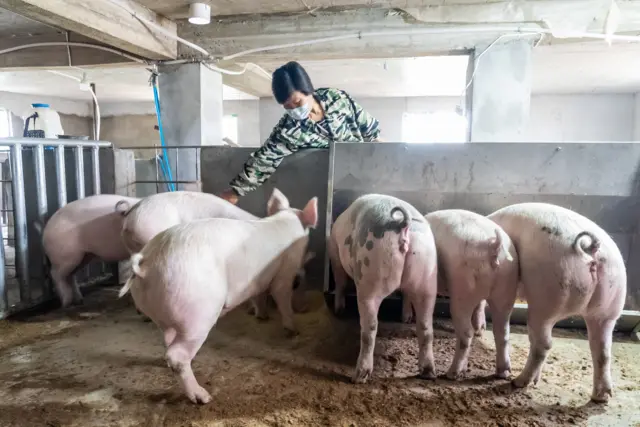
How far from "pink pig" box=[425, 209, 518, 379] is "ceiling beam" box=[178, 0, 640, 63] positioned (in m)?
2.15

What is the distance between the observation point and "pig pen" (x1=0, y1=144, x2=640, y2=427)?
67.9 inches

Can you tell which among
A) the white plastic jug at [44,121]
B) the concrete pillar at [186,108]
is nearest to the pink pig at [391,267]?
the concrete pillar at [186,108]

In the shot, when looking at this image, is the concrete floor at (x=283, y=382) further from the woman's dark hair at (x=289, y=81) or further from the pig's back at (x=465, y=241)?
the woman's dark hair at (x=289, y=81)

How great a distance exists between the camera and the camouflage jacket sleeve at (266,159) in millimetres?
3055

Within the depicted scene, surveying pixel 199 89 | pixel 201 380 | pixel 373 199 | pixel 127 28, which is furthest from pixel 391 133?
pixel 201 380

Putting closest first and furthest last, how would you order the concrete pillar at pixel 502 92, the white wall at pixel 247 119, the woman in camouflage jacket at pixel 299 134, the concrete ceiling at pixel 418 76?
the woman in camouflage jacket at pixel 299 134 → the concrete pillar at pixel 502 92 → the concrete ceiling at pixel 418 76 → the white wall at pixel 247 119

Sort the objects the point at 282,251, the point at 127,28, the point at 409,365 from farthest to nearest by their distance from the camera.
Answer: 1. the point at 127,28
2. the point at 282,251
3. the point at 409,365

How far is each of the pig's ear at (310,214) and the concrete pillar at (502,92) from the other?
182cm

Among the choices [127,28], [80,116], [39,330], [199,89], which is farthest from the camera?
[80,116]

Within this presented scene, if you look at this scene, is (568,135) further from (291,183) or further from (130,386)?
(130,386)

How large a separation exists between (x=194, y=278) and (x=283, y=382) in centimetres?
62

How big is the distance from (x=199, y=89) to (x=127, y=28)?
0.80 m

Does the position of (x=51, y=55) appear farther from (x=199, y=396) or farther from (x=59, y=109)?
(x=59, y=109)

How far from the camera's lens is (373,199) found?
7.38 ft
